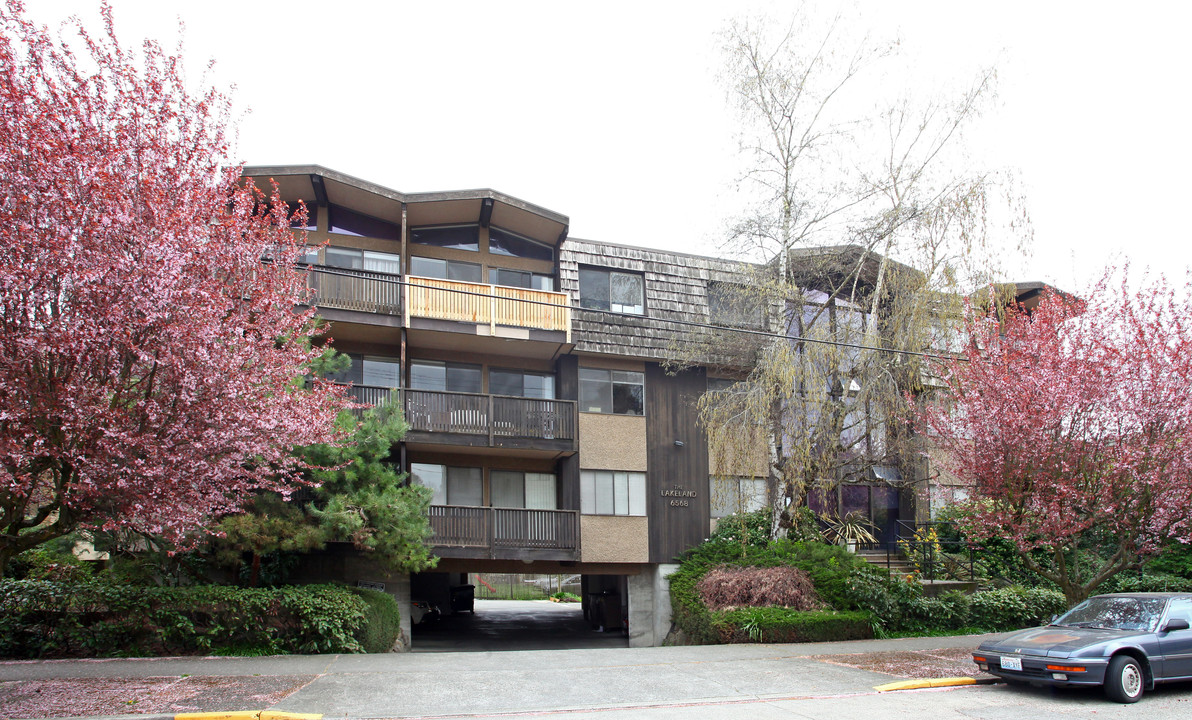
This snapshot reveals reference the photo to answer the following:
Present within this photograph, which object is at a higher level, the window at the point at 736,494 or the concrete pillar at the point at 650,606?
the window at the point at 736,494

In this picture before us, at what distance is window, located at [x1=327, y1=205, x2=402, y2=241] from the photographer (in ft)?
72.0

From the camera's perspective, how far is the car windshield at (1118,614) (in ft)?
38.6

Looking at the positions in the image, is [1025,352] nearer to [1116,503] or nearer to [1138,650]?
[1116,503]

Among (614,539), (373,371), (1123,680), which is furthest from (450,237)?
(1123,680)

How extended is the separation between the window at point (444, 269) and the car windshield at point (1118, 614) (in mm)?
15010

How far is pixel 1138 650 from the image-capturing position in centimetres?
1128

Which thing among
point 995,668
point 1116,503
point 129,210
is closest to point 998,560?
point 1116,503

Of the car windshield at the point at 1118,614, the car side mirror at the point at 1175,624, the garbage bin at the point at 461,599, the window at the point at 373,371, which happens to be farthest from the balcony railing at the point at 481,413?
the car side mirror at the point at 1175,624

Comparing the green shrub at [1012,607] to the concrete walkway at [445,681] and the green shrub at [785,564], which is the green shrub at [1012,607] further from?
the concrete walkway at [445,681]

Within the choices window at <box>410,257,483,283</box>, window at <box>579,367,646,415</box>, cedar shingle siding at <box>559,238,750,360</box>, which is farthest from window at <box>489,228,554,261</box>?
window at <box>579,367,646,415</box>

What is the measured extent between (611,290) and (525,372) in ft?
10.2

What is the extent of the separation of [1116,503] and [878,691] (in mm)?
5535

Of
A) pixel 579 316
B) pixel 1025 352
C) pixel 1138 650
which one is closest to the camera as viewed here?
pixel 1138 650

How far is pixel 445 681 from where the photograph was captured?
11977 millimetres
